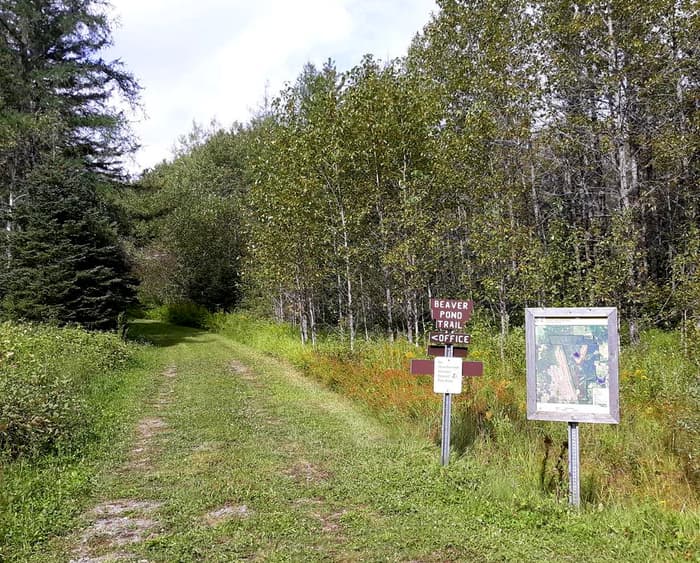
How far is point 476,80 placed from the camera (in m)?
14.4

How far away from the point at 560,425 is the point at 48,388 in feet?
23.0

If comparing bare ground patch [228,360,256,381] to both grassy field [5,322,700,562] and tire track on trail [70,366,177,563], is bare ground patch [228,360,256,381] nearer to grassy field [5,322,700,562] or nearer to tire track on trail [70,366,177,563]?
grassy field [5,322,700,562]

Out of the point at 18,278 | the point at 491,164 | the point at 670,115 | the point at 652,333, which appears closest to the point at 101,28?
the point at 18,278

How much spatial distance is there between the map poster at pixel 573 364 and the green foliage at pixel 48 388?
17.2ft

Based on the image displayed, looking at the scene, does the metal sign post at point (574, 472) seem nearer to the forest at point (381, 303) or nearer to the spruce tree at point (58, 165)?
the forest at point (381, 303)

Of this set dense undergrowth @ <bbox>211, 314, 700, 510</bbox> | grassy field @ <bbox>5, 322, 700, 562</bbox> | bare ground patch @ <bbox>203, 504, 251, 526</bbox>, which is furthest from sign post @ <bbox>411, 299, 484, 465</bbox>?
bare ground patch @ <bbox>203, 504, 251, 526</bbox>

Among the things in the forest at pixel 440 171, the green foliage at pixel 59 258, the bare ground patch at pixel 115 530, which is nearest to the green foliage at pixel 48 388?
the bare ground patch at pixel 115 530

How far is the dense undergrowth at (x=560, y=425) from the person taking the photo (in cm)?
496

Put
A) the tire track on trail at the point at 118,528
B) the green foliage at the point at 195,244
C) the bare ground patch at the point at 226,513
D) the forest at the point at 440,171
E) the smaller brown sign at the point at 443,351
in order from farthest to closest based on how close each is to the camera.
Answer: the green foliage at the point at 195,244 → the forest at the point at 440,171 → the smaller brown sign at the point at 443,351 → the bare ground patch at the point at 226,513 → the tire track on trail at the point at 118,528

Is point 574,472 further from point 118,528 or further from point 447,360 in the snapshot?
point 118,528

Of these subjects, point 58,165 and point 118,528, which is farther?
point 58,165

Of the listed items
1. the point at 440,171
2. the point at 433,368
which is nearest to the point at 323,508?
the point at 433,368

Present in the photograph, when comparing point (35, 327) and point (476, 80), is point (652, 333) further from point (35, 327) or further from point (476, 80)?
point (35, 327)

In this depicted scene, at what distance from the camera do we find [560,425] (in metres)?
6.44
